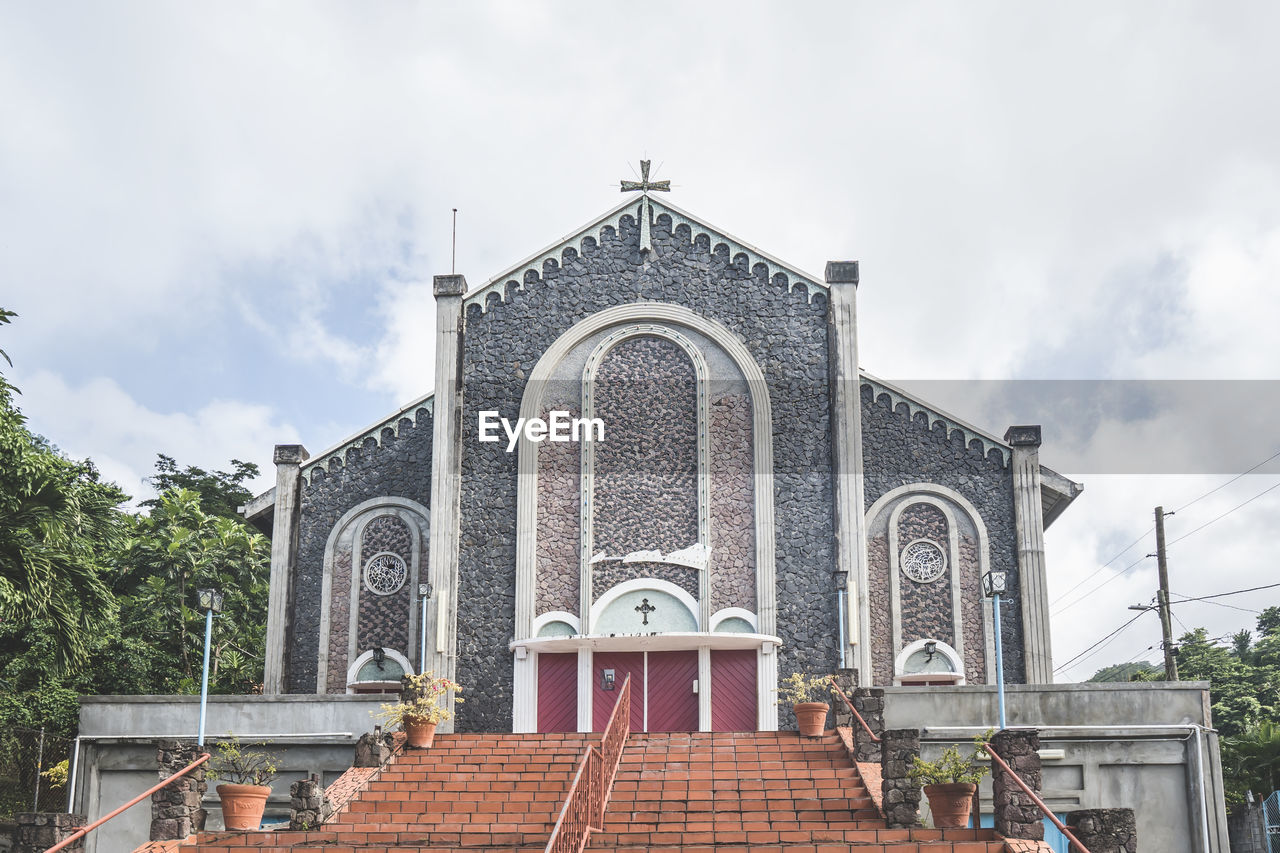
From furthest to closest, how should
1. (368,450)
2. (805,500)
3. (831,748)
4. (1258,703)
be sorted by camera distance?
(1258,703), (368,450), (805,500), (831,748)

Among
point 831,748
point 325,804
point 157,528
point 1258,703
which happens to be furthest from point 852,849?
point 157,528

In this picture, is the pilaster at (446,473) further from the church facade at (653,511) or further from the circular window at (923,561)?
the circular window at (923,561)

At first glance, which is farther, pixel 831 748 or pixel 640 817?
pixel 831 748

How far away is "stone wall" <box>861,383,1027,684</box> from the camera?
24.3 m

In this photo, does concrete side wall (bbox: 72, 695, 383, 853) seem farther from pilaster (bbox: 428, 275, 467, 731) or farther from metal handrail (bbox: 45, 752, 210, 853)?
metal handrail (bbox: 45, 752, 210, 853)

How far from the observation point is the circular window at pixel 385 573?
25094 mm

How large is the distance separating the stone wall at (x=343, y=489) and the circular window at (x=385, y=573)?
47 centimetres

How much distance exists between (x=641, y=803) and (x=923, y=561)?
976 centimetres

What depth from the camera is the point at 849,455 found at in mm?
24016

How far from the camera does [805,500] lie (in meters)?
24.0

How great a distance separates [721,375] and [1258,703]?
21.1 m

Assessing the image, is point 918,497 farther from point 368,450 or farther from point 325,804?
point 325,804

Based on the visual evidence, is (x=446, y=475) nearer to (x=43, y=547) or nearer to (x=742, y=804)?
(x=43, y=547)

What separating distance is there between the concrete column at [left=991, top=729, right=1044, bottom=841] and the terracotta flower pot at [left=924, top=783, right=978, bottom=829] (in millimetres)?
355
